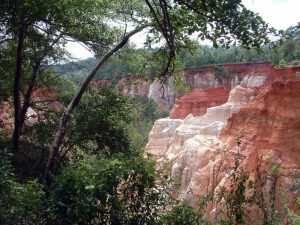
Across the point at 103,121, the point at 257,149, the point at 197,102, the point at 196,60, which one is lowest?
the point at 257,149

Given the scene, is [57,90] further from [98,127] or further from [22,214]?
[22,214]

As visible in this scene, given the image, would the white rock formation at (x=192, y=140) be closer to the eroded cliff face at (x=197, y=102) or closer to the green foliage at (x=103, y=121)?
the green foliage at (x=103, y=121)

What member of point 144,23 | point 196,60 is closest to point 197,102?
point 196,60

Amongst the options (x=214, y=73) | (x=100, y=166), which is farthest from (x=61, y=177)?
(x=214, y=73)

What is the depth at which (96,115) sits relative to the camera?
8.35m

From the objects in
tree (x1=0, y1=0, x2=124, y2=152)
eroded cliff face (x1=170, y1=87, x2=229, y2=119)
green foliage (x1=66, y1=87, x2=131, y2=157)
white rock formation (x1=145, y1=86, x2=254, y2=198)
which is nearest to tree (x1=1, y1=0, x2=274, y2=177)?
tree (x1=0, y1=0, x2=124, y2=152)

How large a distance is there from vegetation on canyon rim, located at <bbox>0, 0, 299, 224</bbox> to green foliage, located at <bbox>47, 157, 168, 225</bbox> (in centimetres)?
1

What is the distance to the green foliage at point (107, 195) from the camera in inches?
172

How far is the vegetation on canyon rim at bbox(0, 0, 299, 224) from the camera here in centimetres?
320

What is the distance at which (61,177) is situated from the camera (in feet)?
15.4

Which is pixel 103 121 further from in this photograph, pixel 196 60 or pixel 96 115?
pixel 196 60

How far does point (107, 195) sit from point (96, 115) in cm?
400

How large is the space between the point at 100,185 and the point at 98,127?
14.2 feet

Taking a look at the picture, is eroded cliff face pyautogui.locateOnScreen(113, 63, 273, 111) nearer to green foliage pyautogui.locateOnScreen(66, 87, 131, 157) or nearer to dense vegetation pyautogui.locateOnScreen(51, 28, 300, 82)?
dense vegetation pyautogui.locateOnScreen(51, 28, 300, 82)
